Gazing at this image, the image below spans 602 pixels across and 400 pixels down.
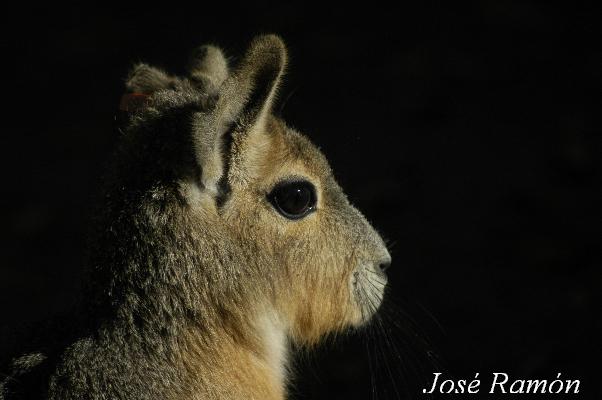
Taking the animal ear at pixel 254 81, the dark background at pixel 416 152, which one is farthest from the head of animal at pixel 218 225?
the dark background at pixel 416 152

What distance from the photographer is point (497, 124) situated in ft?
18.1

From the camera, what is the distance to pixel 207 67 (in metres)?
2.98

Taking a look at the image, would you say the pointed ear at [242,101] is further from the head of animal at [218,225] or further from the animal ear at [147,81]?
the animal ear at [147,81]

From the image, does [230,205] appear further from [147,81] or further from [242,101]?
[147,81]

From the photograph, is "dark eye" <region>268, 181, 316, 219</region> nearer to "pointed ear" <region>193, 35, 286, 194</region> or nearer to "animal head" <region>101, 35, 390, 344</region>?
"animal head" <region>101, 35, 390, 344</region>

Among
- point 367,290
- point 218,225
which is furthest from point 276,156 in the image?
point 367,290

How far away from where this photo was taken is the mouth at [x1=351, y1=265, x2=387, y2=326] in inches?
109

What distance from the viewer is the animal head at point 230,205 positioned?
7.54 ft

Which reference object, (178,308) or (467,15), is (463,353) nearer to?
(178,308)

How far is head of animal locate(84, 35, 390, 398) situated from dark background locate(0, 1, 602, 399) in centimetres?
70

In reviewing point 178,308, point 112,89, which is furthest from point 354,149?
point 178,308

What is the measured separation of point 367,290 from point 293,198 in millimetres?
481

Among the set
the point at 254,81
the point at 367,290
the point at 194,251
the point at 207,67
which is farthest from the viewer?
the point at 207,67

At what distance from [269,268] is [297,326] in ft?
1.06
